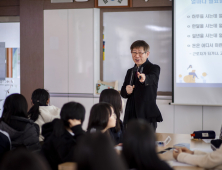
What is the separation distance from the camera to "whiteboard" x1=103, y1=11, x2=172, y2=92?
13.4 ft

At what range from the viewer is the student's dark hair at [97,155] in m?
0.55

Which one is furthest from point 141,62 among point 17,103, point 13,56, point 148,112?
point 13,56

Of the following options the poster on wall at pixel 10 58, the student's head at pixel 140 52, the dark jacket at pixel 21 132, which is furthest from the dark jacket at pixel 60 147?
the poster on wall at pixel 10 58

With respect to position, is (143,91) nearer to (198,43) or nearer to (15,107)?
(15,107)

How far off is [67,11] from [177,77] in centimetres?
208

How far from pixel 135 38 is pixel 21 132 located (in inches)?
107

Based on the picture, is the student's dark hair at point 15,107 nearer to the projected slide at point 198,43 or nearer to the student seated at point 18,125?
the student seated at point 18,125

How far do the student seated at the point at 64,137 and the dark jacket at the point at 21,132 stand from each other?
45 centimetres

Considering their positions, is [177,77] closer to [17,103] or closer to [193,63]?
[193,63]

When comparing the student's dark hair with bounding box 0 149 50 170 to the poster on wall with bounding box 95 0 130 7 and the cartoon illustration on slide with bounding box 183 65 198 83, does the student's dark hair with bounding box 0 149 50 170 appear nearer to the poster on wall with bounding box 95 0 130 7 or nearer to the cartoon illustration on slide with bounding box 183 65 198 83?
the cartoon illustration on slide with bounding box 183 65 198 83

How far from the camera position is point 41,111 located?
96.1 inches

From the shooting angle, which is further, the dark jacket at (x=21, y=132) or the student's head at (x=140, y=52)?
the student's head at (x=140, y=52)

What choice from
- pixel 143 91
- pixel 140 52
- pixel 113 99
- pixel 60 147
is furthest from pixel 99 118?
pixel 140 52

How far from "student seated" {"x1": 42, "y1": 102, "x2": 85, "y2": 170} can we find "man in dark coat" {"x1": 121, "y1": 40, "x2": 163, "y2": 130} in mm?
883
